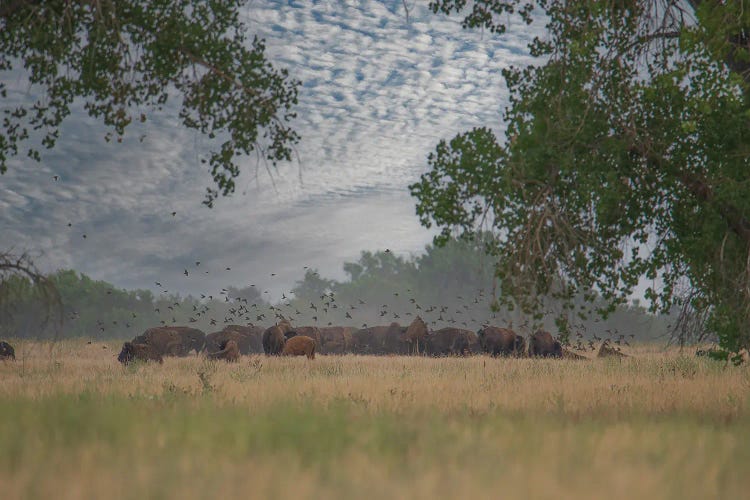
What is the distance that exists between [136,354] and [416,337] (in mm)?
16882

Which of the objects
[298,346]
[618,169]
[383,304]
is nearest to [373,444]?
[618,169]

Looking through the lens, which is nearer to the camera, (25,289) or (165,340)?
(25,289)

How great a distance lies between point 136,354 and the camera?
25.6m

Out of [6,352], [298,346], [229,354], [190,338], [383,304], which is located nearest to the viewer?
[229,354]

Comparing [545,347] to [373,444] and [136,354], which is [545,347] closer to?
[136,354]

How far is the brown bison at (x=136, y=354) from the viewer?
25344mm

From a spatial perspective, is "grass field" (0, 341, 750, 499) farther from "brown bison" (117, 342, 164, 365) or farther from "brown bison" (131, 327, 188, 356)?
"brown bison" (131, 327, 188, 356)

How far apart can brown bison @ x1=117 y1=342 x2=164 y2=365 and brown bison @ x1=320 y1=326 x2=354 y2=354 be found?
14.6 meters

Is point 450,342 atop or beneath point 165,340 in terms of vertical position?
beneath

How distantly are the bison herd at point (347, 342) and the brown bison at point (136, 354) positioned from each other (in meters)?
0.05

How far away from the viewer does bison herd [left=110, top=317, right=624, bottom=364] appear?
30.5m

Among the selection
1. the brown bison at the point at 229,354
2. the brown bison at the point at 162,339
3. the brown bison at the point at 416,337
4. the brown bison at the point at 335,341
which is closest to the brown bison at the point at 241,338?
the brown bison at the point at 162,339

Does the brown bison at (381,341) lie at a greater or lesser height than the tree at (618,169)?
lesser

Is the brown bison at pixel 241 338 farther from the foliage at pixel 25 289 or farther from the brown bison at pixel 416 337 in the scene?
the foliage at pixel 25 289
